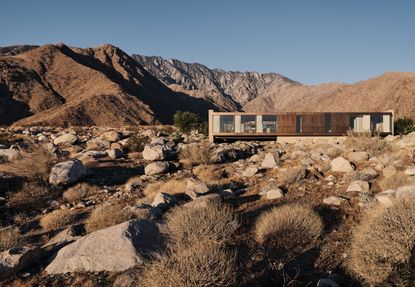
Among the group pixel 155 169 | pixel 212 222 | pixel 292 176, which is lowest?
pixel 212 222

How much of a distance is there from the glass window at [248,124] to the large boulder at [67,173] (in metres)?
16.8

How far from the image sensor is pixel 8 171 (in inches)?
598

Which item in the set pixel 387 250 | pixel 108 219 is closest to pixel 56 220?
pixel 108 219

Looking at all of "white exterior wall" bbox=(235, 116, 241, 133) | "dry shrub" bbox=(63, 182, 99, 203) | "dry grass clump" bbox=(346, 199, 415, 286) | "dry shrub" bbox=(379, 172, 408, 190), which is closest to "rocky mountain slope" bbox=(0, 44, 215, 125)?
"white exterior wall" bbox=(235, 116, 241, 133)

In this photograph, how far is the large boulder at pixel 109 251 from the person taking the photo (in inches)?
252

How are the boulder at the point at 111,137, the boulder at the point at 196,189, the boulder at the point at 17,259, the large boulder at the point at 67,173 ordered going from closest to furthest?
the boulder at the point at 17,259 → the boulder at the point at 196,189 → the large boulder at the point at 67,173 → the boulder at the point at 111,137

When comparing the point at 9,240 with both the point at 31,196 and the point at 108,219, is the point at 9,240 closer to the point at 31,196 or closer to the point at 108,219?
the point at 108,219

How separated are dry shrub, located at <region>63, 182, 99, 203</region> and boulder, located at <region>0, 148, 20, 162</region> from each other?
5.13 m

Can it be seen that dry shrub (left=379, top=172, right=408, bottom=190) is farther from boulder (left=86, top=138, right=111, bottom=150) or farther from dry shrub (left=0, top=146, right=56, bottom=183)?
boulder (left=86, top=138, right=111, bottom=150)

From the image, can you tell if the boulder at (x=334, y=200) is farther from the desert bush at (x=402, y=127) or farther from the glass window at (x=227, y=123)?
the desert bush at (x=402, y=127)

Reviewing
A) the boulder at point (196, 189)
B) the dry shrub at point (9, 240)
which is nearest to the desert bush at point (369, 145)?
the boulder at point (196, 189)

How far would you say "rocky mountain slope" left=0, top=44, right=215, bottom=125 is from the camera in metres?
59.4

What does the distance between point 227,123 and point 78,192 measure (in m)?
17.9

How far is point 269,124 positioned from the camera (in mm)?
29969
